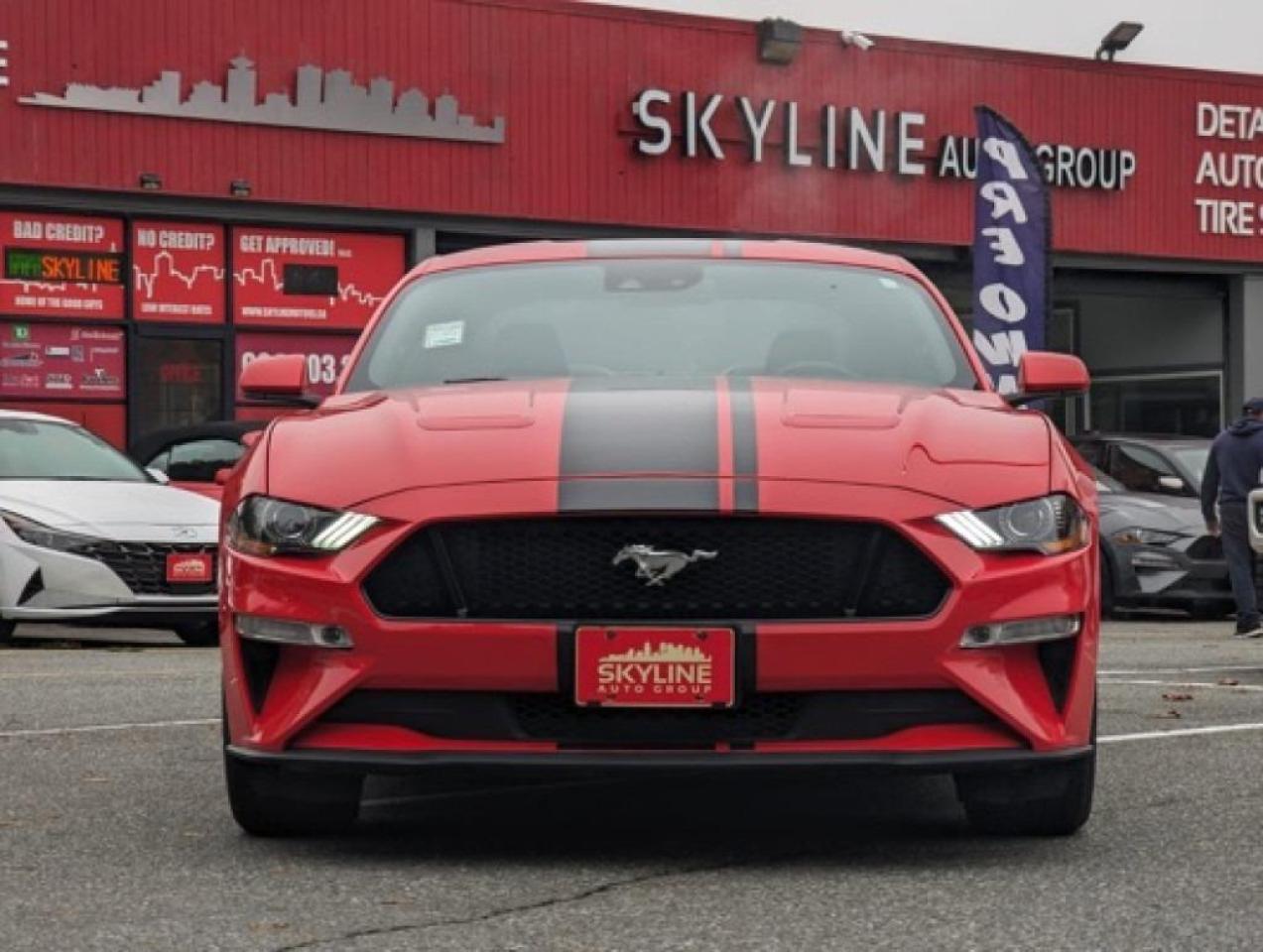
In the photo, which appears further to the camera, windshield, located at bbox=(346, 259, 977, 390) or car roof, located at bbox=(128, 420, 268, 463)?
car roof, located at bbox=(128, 420, 268, 463)

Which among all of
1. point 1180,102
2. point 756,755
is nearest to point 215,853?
point 756,755

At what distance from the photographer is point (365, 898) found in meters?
5.16

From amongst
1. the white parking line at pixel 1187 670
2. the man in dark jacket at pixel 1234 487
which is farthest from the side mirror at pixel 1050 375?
the man in dark jacket at pixel 1234 487

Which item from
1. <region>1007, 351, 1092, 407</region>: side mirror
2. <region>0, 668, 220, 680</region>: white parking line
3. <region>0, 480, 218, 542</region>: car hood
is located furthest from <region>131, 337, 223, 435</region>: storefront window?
<region>1007, 351, 1092, 407</region>: side mirror

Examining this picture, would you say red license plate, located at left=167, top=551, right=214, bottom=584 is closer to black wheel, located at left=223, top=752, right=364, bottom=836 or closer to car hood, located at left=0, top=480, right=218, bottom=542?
car hood, located at left=0, top=480, right=218, bottom=542

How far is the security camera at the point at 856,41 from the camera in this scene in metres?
27.8

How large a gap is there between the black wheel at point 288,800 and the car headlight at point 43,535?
799cm

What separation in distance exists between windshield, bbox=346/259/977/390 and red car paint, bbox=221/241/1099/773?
90 centimetres

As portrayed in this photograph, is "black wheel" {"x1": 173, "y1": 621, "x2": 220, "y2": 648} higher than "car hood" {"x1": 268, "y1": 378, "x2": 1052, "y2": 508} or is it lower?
lower

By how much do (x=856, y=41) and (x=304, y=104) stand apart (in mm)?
6478

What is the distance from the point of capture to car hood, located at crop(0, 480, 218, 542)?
13828 mm

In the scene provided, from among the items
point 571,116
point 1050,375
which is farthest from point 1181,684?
point 571,116

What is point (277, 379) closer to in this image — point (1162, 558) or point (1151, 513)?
point (1162, 558)

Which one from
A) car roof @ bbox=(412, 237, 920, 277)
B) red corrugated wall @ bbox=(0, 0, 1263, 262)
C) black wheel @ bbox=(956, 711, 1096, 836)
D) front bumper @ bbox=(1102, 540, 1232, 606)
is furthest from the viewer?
red corrugated wall @ bbox=(0, 0, 1263, 262)
